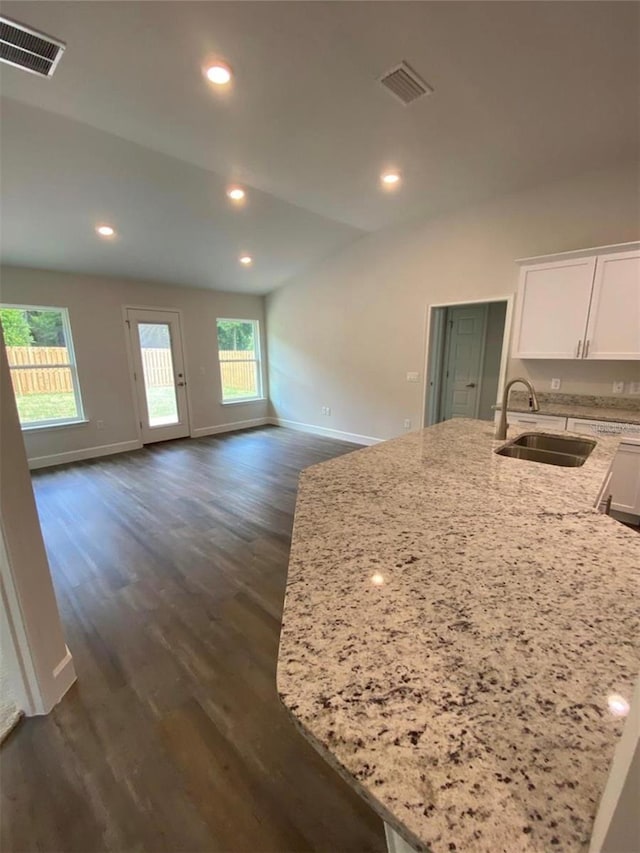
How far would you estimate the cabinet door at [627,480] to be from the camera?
2.88m

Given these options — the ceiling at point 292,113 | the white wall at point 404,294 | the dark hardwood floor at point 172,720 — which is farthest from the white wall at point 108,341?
the dark hardwood floor at point 172,720

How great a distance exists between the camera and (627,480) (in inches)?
115

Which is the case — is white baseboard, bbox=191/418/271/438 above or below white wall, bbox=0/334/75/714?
below

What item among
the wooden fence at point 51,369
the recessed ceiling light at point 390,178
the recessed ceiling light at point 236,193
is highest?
the recessed ceiling light at point 390,178

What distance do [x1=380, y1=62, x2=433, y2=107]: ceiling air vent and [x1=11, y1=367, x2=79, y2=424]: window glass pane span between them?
4.86 meters

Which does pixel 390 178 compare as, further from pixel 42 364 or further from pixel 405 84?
pixel 42 364

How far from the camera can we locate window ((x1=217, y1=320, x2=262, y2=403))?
21.9 feet

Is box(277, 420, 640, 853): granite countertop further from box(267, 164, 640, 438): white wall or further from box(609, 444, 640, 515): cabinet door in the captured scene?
box(267, 164, 640, 438): white wall

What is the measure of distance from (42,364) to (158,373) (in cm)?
151

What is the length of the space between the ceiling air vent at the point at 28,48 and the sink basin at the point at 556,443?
3.36 metres

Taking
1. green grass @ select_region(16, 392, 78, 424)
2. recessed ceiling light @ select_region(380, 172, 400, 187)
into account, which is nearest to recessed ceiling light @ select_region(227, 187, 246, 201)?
recessed ceiling light @ select_region(380, 172, 400, 187)

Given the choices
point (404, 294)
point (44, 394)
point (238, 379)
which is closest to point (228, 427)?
point (238, 379)

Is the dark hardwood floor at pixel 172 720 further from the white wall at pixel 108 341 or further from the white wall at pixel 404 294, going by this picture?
the white wall at pixel 404 294

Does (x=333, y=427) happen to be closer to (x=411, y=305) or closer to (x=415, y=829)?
(x=411, y=305)
